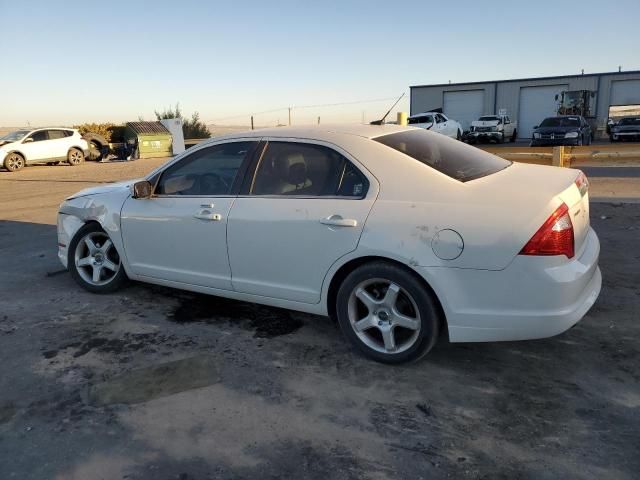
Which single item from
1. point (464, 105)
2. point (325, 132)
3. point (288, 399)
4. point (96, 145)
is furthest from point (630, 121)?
point (288, 399)

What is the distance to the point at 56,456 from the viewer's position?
267 cm

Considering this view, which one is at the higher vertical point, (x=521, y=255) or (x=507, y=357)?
(x=521, y=255)

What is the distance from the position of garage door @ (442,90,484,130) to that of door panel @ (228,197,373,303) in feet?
132

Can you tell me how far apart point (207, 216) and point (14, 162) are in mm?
20296

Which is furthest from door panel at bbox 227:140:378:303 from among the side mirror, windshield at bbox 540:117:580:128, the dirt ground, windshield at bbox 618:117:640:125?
windshield at bbox 618:117:640:125

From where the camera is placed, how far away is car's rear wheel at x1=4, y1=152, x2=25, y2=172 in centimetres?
2066

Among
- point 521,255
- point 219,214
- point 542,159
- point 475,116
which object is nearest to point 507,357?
point 521,255

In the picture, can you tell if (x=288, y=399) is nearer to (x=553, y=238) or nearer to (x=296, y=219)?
(x=296, y=219)

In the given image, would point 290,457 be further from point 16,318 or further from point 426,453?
point 16,318

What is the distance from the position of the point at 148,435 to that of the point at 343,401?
108 cm

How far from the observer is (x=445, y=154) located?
3.76 m

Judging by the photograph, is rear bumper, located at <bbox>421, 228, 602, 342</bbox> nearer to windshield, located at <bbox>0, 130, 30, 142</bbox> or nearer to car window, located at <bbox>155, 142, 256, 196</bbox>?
car window, located at <bbox>155, 142, 256, 196</bbox>

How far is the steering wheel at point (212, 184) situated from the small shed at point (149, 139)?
22698 millimetres

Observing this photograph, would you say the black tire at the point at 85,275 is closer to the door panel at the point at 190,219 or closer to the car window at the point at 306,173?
the door panel at the point at 190,219
